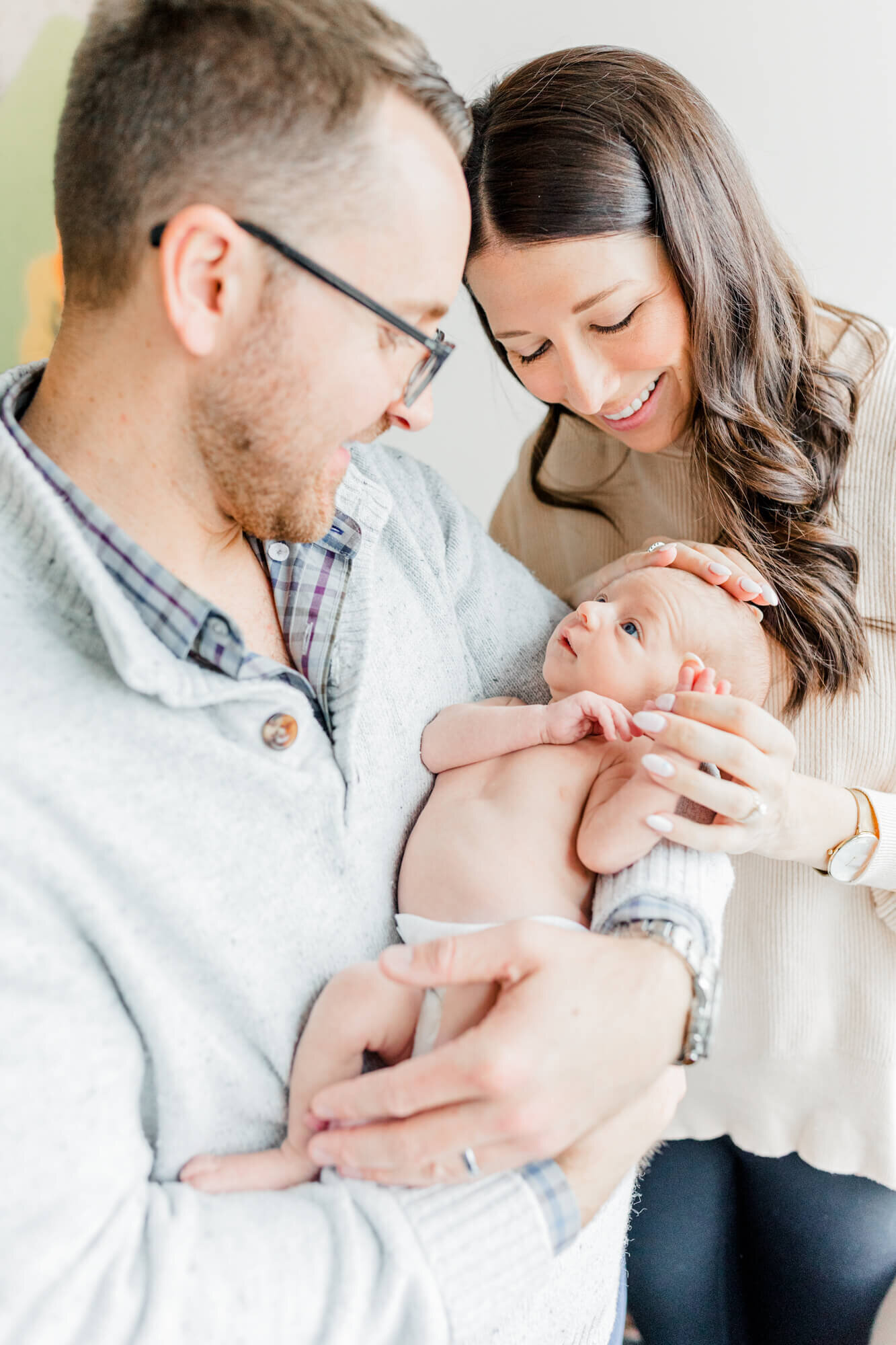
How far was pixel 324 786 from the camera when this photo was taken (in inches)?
47.9

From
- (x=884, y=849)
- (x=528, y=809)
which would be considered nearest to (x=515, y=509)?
(x=528, y=809)

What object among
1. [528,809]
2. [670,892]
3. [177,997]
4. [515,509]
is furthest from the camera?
[515,509]

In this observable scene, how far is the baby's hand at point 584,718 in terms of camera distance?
144 centimetres

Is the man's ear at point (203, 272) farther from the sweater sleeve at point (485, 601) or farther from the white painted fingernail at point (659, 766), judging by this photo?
the white painted fingernail at point (659, 766)

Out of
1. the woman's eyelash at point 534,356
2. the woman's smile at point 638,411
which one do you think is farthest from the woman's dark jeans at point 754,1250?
the woman's eyelash at point 534,356

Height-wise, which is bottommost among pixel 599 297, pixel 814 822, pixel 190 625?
pixel 814 822

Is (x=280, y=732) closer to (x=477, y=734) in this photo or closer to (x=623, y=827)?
(x=477, y=734)

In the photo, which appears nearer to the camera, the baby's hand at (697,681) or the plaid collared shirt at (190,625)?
the plaid collared shirt at (190,625)

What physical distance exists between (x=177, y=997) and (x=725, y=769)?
790 millimetres

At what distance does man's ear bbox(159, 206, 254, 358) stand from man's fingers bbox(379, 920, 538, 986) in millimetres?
729

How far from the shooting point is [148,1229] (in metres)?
0.97

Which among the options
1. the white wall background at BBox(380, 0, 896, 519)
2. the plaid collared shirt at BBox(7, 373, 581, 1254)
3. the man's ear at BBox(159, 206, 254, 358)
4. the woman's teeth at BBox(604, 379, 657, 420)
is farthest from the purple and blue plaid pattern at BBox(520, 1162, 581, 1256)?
the white wall background at BBox(380, 0, 896, 519)

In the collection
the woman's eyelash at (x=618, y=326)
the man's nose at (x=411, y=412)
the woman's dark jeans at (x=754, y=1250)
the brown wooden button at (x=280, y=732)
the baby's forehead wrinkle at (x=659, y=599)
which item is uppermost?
the woman's eyelash at (x=618, y=326)

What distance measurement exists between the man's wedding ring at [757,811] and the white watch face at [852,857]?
26cm
